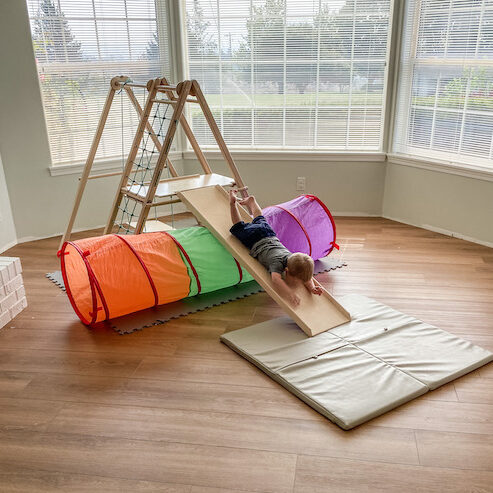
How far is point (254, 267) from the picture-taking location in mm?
2994

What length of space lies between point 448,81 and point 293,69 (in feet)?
4.12

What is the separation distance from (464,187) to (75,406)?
321 cm

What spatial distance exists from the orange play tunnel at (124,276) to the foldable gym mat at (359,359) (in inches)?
19.8

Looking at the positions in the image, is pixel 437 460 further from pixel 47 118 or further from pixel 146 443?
pixel 47 118

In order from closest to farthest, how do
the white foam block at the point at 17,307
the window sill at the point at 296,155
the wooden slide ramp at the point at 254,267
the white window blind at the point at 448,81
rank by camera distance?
the wooden slide ramp at the point at 254,267 < the white foam block at the point at 17,307 < the white window blind at the point at 448,81 < the window sill at the point at 296,155

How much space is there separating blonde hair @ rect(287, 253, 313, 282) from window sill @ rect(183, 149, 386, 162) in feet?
6.56

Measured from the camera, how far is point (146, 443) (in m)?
2.01

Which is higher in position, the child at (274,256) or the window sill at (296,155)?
the window sill at (296,155)

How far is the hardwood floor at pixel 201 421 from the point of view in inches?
72.1

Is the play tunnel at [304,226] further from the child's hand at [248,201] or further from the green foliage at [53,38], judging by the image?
the green foliage at [53,38]

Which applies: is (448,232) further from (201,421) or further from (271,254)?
(201,421)

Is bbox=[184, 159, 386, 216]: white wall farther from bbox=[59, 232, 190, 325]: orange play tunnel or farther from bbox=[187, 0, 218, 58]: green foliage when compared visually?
bbox=[59, 232, 190, 325]: orange play tunnel

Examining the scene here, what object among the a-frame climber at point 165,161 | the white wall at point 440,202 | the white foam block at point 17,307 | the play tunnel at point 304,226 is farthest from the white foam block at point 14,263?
the white wall at point 440,202

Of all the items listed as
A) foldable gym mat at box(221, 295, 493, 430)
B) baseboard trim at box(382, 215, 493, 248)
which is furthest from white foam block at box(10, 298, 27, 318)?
baseboard trim at box(382, 215, 493, 248)
